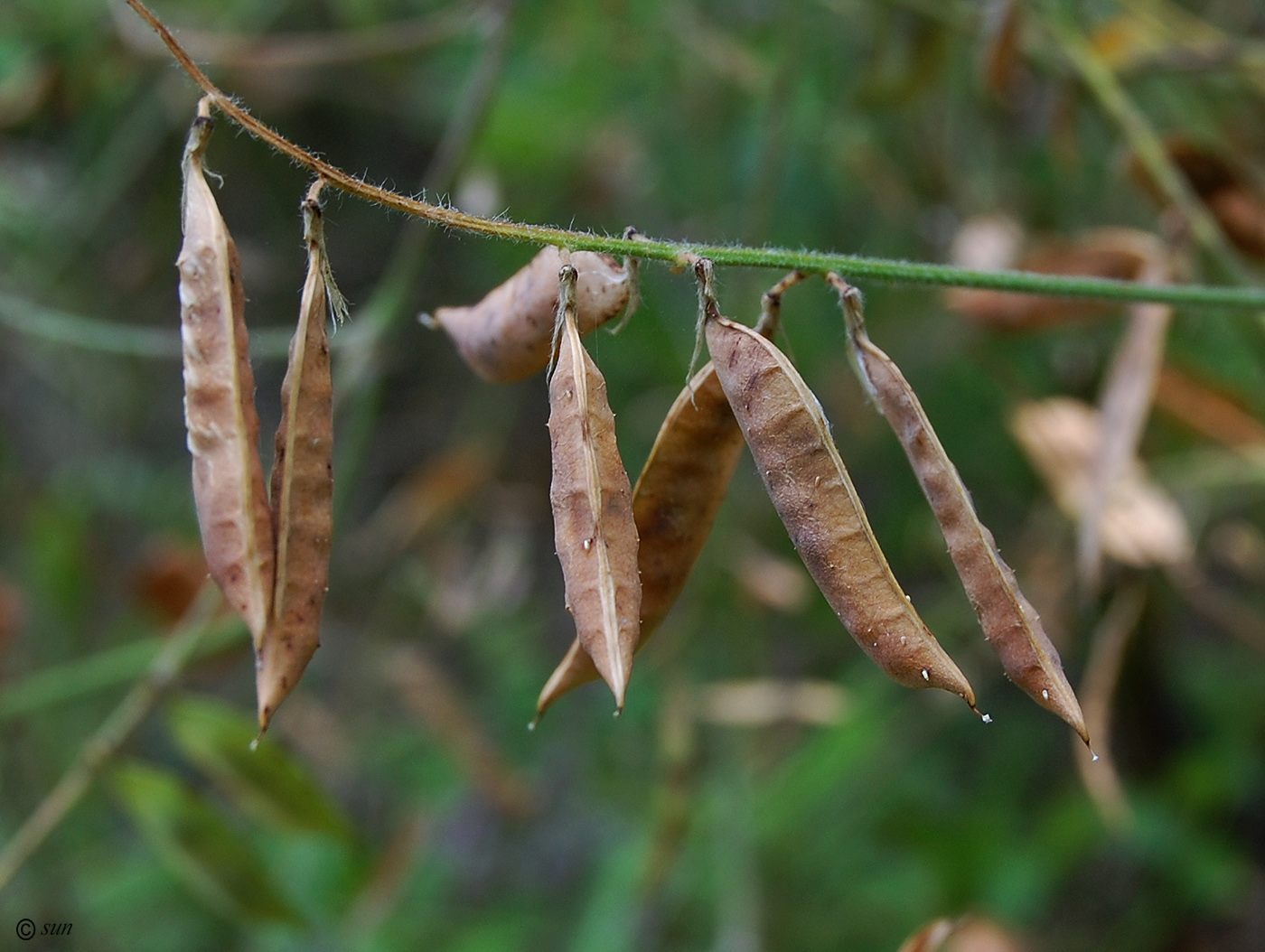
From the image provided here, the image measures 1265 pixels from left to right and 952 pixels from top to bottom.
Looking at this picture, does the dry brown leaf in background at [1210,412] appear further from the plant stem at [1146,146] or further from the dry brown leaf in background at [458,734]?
the dry brown leaf in background at [458,734]

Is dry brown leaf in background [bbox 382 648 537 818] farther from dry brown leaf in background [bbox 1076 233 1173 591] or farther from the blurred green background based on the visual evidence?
dry brown leaf in background [bbox 1076 233 1173 591]

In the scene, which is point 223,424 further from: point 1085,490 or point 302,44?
point 302,44

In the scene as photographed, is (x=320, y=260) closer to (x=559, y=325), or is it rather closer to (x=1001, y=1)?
(x=559, y=325)

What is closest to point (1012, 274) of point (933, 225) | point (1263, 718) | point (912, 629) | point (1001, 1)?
point (912, 629)

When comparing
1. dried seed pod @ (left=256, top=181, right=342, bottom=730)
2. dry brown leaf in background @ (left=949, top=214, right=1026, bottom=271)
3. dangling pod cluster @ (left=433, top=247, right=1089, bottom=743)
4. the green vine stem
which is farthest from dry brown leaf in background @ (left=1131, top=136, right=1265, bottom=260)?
dried seed pod @ (left=256, top=181, right=342, bottom=730)

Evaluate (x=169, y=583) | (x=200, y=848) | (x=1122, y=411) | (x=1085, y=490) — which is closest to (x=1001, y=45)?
(x=1122, y=411)
